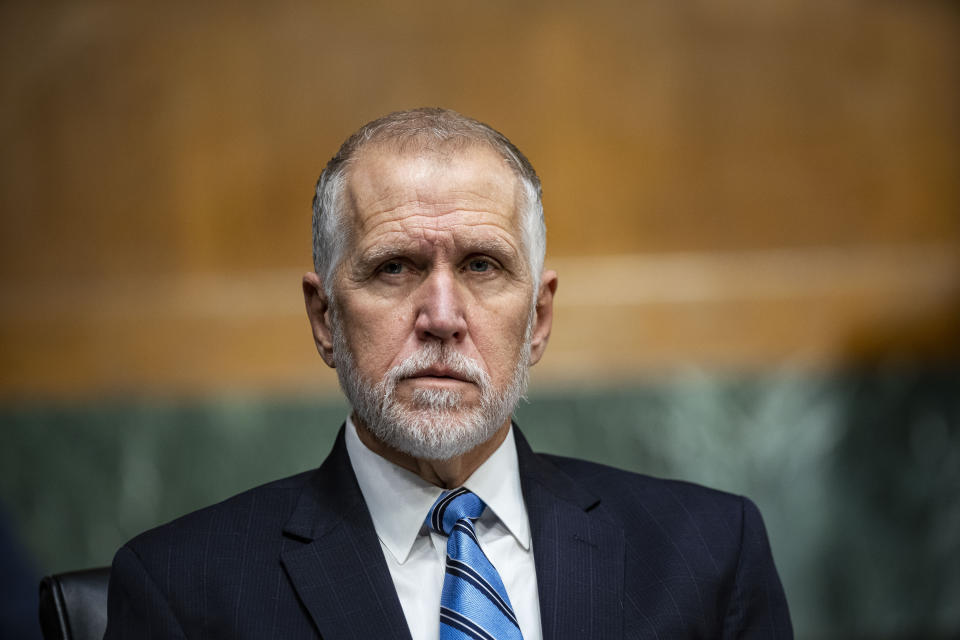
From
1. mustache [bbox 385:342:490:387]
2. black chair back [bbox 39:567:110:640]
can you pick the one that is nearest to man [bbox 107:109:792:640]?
mustache [bbox 385:342:490:387]

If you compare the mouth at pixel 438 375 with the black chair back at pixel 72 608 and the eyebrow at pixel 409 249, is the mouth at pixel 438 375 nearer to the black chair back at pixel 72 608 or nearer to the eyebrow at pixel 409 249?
the eyebrow at pixel 409 249

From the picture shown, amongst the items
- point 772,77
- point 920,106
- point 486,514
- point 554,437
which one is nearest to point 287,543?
point 486,514

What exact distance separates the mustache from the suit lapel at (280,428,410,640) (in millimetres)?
249

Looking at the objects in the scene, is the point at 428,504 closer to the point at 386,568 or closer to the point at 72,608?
the point at 386,568

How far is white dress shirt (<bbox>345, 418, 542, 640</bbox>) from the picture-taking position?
1722 millimetres

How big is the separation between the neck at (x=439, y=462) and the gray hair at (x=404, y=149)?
0.27 meters

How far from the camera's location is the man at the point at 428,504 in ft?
5.49

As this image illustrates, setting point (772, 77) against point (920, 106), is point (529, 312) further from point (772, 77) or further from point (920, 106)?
point (920, 106)

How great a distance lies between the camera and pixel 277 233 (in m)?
3.66

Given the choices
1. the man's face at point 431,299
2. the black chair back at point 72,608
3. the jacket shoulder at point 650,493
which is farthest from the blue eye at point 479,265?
the black chair back at point 72,608

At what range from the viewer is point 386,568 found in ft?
5.58

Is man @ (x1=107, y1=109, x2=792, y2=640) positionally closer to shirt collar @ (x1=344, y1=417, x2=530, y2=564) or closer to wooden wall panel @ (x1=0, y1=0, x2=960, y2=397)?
shirt collar @ (x1=344, y1=417, x2=530, y2=564)

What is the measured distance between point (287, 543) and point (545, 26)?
2481 mm

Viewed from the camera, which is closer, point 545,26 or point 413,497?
point 413,497
